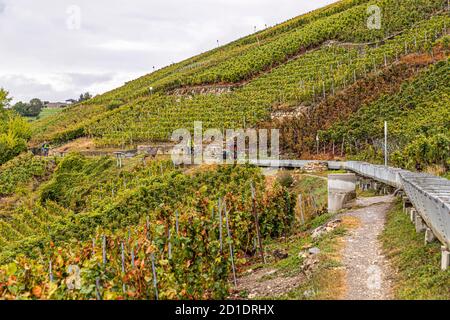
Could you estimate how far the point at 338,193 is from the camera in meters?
17.7

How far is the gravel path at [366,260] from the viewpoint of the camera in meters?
9.14

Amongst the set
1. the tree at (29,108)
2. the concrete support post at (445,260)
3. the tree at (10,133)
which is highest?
the tree at (29,108)

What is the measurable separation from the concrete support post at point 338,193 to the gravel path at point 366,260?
1223 millimetres

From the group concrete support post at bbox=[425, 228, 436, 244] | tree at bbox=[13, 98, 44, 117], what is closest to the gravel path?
concrete support post at bbox=[425, 228, 436, 244]

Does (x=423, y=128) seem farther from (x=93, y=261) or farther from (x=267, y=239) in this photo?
(x=93, y=261)

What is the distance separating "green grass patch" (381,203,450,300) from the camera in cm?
805

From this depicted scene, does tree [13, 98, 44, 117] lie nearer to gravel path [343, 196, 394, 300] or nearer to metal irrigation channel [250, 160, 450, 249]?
metal irrigation channel [250, 160, 450, 249]

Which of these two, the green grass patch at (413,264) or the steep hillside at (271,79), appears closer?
the green grass patch at (413,264)

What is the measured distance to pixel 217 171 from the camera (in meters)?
27.0

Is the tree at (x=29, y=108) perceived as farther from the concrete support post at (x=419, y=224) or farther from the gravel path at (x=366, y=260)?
the concrete support post at (x=419, y=224)

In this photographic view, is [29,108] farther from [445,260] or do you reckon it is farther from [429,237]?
[445,260]

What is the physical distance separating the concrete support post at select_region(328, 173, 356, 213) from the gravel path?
1223mm

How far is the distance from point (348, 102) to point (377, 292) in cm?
2794

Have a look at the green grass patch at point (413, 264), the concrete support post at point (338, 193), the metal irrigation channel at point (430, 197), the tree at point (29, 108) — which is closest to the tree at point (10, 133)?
the concrete support post at point (338, 193)
